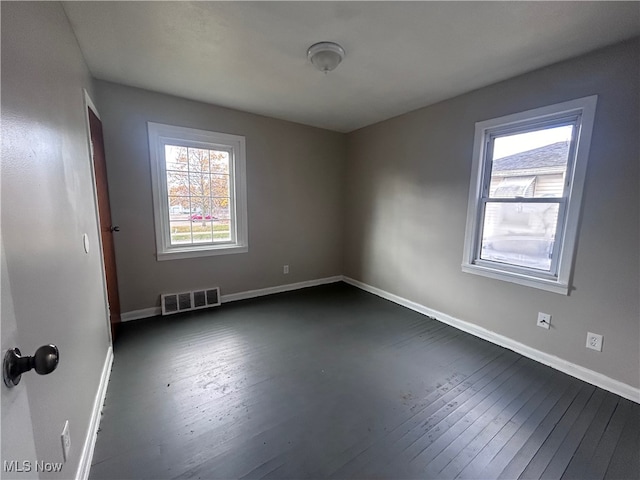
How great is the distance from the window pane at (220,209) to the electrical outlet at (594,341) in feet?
12.3

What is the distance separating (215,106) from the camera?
10.6 feet

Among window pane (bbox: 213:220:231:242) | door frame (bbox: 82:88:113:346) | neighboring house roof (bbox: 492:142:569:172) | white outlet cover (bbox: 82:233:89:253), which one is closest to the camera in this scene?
white outlet cover (bbox: 82:233:89:253)

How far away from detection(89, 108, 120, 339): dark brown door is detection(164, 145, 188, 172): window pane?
58cm

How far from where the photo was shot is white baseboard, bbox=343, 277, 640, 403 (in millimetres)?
1961

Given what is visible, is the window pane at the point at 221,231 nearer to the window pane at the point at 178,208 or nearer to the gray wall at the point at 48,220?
the window pane at the point at 178,208

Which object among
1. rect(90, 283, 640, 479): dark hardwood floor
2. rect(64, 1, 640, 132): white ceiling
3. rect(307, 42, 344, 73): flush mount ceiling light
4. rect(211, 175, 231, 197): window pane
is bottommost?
rect(90, 283, 640, 479): dark hardwood floor

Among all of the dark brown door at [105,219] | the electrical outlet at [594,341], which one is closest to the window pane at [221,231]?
the dark brown door at [105,219]

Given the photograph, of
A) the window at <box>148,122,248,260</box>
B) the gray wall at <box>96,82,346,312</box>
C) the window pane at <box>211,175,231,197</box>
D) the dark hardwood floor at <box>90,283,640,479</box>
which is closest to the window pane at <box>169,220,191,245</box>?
the window at <box>148,122,248,260</box>

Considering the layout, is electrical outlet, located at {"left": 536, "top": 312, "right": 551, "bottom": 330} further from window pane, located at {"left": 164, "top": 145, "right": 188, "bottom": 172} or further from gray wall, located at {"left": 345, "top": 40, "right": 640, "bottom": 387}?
window pane, located at {"left": 164, "top": 145, "right": 188, "bottom": 172}

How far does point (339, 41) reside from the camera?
1937mm

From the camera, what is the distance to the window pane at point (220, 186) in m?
3.39

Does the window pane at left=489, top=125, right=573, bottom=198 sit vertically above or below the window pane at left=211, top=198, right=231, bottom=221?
above

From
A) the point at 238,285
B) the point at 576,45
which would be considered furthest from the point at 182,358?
the point at 576,45

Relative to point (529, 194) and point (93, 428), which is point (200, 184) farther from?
point (529, 194)
